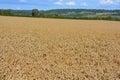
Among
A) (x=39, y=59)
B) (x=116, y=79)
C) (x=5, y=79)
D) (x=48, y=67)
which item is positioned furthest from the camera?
(x=39, y=59)

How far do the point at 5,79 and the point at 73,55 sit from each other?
5.25 metres

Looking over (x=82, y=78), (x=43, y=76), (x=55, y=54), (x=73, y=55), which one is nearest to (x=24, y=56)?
(x=55, y=54)

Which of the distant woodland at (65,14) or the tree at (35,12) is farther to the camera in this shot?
the tree at (35,12)

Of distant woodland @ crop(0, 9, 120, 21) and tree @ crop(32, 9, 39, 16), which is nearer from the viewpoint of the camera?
distant woodland @ crop(0, 9, 120, 21)

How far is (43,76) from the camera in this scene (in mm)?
8766

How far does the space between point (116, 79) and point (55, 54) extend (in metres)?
4.58

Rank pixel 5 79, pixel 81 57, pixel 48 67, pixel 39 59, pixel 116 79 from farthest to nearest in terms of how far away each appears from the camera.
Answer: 1. pixel 81 57
2. pixel 39 59
3. pixel 48 67
4. pixel 116 79
5. pixel 5 79

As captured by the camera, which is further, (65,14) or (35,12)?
(65,14)

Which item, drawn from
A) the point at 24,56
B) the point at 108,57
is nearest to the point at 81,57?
the point at 108,57

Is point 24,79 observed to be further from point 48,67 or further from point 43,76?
point 48,67

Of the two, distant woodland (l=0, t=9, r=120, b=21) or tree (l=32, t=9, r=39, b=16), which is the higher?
tree (l=32, t=9, r=39, b=16)

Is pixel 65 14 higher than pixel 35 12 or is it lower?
lower

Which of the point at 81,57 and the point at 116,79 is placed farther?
the point at 81,57

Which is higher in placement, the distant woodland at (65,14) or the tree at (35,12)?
the tree at (35,12)
